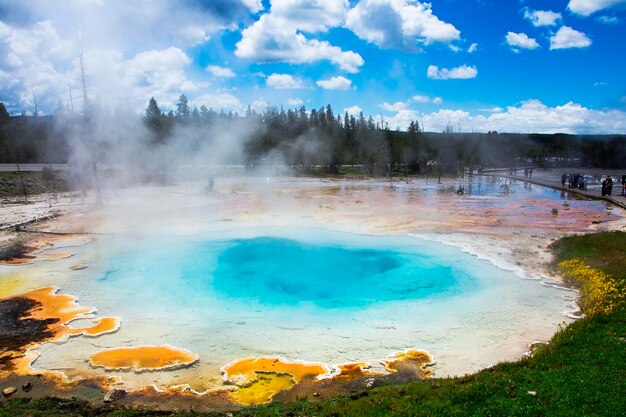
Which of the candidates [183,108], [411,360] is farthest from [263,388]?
[183,108]

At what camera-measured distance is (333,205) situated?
2341 cm

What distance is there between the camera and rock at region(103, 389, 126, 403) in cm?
536

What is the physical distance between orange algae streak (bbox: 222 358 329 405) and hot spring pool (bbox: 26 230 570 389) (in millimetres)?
215

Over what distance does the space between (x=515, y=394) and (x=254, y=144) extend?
177 feet

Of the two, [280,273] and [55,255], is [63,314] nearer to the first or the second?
[280,273]

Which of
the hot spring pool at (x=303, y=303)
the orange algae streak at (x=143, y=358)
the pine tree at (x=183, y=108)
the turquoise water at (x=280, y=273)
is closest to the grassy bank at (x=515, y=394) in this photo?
the hot spring pool at (x=303, y=303)

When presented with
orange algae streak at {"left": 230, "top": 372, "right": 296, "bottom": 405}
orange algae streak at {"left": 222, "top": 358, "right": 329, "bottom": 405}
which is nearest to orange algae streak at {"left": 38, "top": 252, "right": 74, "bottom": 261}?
orange algae streak at {"left": 222, "top": 358, "right": 329, "bottom": 405}

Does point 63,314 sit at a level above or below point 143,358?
above

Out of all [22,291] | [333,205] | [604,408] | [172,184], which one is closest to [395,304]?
[604,408]

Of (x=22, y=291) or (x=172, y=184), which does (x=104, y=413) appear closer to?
(x=22, y=291)

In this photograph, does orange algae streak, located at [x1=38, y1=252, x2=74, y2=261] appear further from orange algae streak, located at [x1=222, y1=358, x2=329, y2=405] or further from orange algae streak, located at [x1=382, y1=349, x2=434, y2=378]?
orange algae streak, located at [x1=382, y1=349, x2=434, y2=378]

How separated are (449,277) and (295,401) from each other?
6547 millimetres

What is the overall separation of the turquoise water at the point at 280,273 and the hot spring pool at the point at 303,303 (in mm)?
31

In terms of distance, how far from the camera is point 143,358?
6.55 metres
